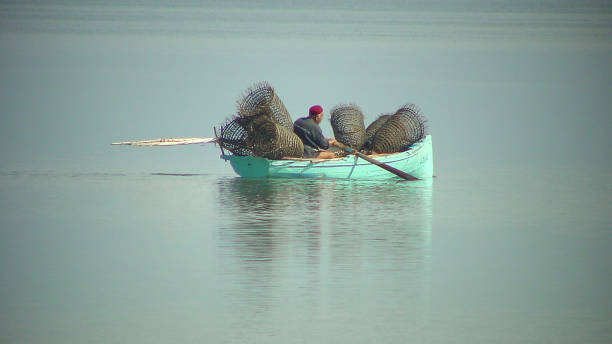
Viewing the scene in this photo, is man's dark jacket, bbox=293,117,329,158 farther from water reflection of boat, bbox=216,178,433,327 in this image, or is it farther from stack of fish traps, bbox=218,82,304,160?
water reflection of boat, bbox=216,178,433,327

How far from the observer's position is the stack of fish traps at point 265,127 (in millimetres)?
22172

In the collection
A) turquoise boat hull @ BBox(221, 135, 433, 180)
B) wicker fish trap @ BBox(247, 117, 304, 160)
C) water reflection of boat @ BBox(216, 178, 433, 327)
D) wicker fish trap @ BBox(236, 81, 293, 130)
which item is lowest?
water reflection of boat @ BBox(216, 178, 433, 327)

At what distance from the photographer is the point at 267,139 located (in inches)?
874

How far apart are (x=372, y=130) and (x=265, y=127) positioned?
380cm

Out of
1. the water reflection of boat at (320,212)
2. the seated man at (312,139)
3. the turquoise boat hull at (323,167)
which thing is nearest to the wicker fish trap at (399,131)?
the turquoise boat hull at (323,167)

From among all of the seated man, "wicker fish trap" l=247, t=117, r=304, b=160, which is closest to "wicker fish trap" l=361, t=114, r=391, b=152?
the seated man

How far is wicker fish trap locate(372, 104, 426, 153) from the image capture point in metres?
24.1

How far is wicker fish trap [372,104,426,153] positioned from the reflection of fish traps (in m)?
2.11

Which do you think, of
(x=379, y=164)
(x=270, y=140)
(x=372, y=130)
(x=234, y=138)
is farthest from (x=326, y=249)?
(x=372, y=130)

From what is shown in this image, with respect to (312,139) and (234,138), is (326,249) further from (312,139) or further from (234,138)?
(234,138)

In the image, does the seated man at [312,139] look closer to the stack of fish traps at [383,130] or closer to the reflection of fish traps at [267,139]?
the reflection of fish traps at [267,139]

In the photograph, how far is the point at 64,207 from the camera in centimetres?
1867

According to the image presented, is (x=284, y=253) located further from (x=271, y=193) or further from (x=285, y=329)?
(x=271, y=193)

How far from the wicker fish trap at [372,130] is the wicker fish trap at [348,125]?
210 mm
